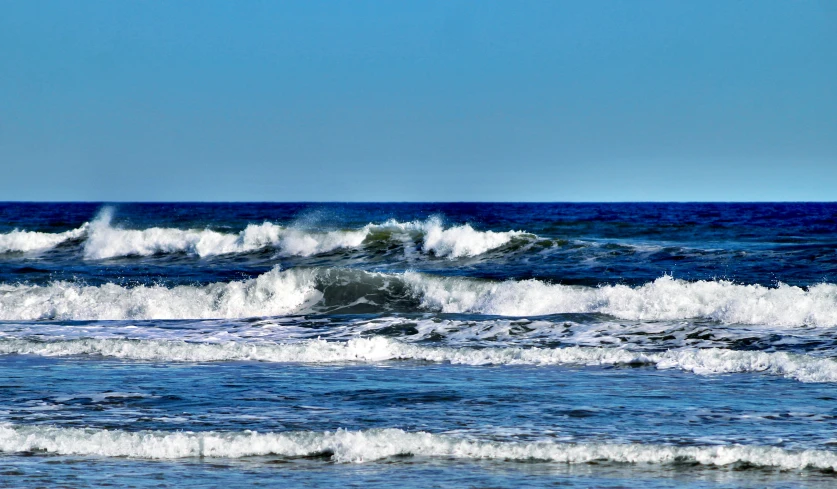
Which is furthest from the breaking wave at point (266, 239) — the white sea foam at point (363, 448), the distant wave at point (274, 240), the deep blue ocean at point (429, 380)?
the white sea foam at point (363, 448)

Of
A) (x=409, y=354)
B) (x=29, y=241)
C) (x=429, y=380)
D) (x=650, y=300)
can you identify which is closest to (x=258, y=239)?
(x=29, y=241)

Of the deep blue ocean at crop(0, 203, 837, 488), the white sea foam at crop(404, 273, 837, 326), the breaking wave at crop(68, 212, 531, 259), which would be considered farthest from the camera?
the breaking wave at crop(68, 212, 531, 259)

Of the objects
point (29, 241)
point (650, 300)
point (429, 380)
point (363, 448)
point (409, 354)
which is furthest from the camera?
point (29, 241)

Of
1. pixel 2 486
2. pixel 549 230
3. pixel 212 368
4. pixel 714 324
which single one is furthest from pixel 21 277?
pixel 549 230

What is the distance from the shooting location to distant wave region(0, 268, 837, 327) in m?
16.3

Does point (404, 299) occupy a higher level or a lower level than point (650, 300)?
lower

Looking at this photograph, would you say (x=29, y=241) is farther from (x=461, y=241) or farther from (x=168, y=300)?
(x=168, y=300)

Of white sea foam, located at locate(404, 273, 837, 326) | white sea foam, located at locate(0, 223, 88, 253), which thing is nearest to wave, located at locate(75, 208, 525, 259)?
white sea foam, located at locate(0, 223, 88, 253)

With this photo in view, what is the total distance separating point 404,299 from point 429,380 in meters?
9.16

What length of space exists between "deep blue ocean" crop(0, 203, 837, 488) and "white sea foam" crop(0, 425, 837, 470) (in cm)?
2

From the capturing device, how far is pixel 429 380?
35.7 feet

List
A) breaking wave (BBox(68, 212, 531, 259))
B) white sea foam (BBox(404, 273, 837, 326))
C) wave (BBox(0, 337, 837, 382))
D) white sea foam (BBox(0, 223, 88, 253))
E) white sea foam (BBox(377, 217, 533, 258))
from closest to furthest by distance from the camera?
1. wave (BBox(0, 337, 837, 382))
2. white sea foam (BBox(404, 273, 837, 326))
3. white sea foam (BBox(377, 217, 533, 258))
4. breaking wave (BBox(68, 212, 531, 259))
5. white sea foam (BBox(0, 223, 88, 253))

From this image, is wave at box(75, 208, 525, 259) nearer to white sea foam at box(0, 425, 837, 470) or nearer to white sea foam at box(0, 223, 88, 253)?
white sea foam at box(0, 223, 88, 253)

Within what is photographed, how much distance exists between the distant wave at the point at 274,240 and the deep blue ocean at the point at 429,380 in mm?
5077
